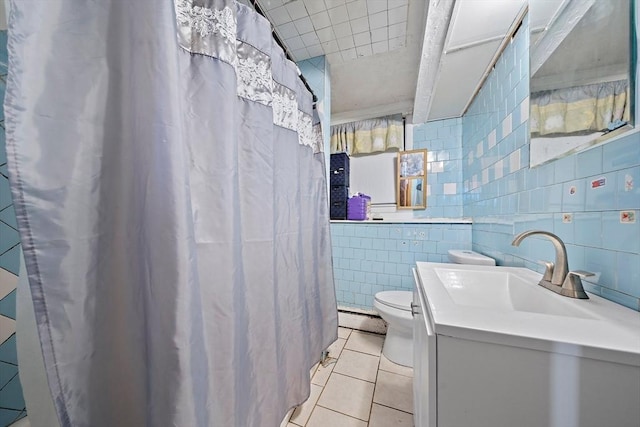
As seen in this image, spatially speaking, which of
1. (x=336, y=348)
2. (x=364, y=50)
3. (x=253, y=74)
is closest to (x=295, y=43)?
(x=364, y=50)

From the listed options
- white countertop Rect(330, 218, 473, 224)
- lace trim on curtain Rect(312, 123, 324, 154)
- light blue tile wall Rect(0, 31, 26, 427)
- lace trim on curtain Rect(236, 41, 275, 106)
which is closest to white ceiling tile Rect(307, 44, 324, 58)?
lace trim on curtain Rect(312, 123, 324, 154)

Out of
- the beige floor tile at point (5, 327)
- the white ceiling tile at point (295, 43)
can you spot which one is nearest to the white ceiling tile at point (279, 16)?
the white ceiling tile at point (295, 43)

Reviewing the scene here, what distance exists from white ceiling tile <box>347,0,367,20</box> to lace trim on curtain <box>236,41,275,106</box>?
947mm

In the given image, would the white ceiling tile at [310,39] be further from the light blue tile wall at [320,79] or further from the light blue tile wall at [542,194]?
the light blue tile wall at [542,194]

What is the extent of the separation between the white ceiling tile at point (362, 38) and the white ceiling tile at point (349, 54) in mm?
72

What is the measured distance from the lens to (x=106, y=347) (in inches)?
18.0

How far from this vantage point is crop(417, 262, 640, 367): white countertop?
1.13ft

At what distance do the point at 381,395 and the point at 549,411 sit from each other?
1.00 meters

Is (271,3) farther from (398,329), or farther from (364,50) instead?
(398,329)

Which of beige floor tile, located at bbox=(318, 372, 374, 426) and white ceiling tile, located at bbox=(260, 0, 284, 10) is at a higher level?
white ceiling tile, located at bbox=(260, 0, 284, 10)

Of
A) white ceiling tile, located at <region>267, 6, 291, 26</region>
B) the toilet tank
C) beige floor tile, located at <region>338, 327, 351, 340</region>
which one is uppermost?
white ceiling tile, located at <region>267, 6, 291, 26</region>

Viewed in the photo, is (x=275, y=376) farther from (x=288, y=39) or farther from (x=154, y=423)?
(x=288, y=39)

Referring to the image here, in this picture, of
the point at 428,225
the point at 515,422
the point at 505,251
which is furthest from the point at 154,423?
the point at 428,225

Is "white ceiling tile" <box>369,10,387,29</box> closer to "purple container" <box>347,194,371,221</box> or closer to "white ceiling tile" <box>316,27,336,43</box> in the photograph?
"white ceiling tile" <box>316,27,336,43</box>
